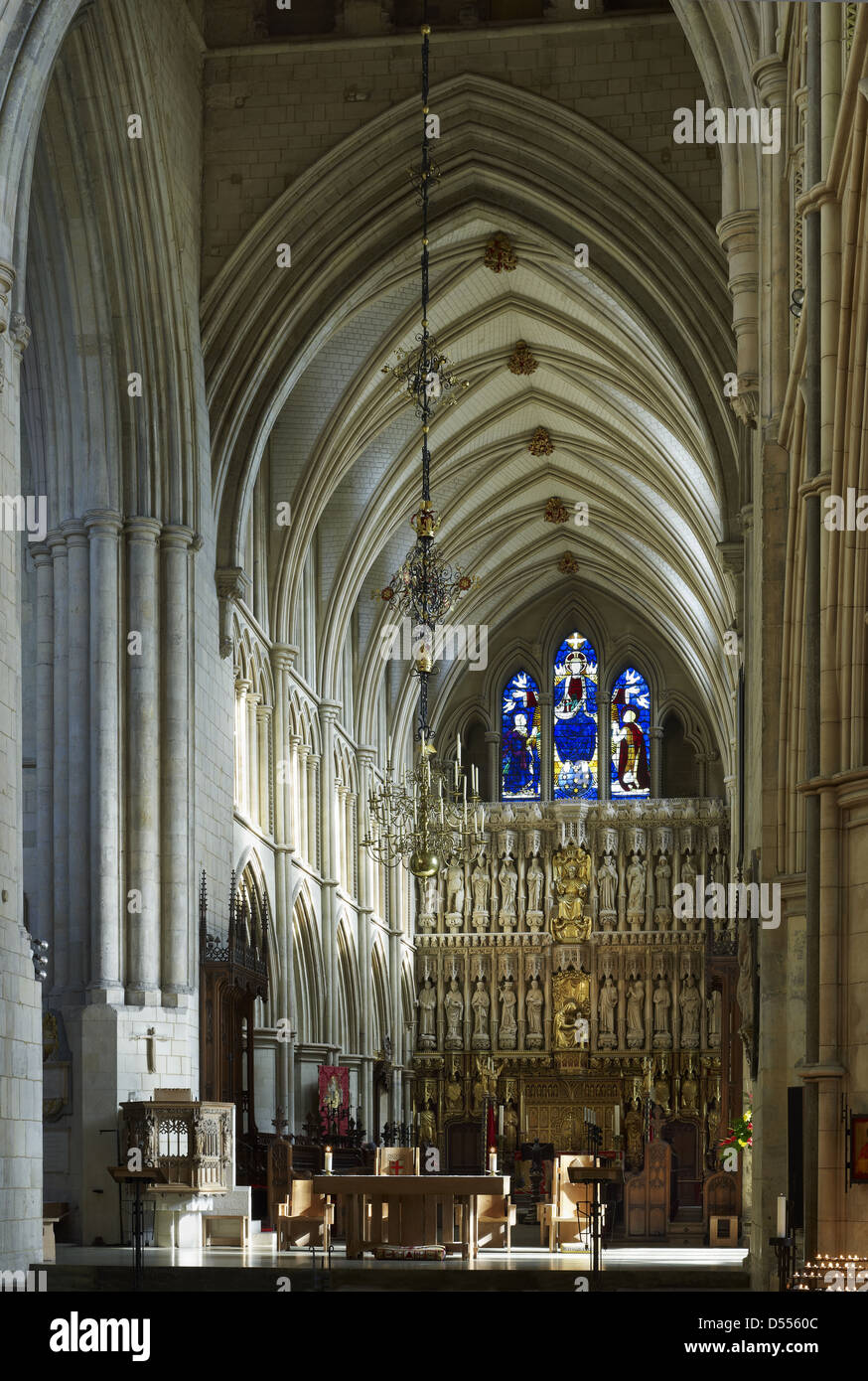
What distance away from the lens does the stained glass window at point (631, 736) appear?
114 feet

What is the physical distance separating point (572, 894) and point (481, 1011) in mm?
2582

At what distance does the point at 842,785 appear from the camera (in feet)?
31.1

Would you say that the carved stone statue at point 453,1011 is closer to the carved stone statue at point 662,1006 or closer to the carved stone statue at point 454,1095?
the carved stone statue at point 454,1095

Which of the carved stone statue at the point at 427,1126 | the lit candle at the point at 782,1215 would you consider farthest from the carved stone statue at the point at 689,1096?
the lit candle at the point at 782,1215

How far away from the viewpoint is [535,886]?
110 ft

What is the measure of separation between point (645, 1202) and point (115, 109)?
1289 cm

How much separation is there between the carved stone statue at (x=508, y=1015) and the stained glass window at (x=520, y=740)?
12.4 ft

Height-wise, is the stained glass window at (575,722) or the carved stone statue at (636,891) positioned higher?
the stained glass window at (575,722)

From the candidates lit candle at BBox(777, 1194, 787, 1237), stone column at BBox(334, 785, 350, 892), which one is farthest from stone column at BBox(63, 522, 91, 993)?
stone column at BBox(334, 785, 350, 892)

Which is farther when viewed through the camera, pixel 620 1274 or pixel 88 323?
pixel 88 323

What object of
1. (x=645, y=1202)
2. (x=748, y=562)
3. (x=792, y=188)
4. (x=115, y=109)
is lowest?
(x=645, y=1202)
